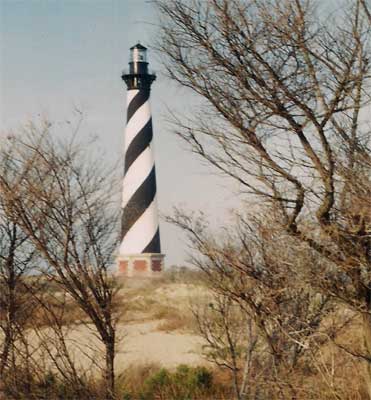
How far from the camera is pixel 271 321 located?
6.13 m

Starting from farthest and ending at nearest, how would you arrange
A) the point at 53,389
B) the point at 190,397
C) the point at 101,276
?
the point at 190,397
the point at 101,276
the point at 53,389

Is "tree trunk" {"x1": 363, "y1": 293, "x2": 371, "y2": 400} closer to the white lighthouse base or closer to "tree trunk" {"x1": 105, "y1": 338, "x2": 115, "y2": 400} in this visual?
"tree trunk" {"x1": 105, "y1": 338, "x2": 115, "y2": 400}

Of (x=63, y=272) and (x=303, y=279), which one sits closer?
(x=303, y=279)

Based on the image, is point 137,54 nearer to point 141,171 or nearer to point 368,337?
point 141,171

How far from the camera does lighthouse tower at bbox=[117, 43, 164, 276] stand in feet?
81.0

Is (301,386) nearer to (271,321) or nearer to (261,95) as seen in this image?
(271,321)

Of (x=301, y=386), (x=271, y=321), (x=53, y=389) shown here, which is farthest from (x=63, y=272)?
(x=301, y=386)

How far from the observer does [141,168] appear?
81.3 feet

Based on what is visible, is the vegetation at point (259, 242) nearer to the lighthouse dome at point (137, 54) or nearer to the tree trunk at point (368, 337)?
the tree trunk at point (368, 337)

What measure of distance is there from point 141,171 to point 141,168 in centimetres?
12

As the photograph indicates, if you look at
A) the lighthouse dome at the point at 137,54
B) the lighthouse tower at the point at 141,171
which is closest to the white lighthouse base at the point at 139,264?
the lighthouse tower at the point at 141,171

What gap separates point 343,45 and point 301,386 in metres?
2.66

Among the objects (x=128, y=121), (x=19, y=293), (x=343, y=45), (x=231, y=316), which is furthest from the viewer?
(x=128, y=121)

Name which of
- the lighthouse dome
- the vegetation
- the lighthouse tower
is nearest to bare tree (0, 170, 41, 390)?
the vegetation
